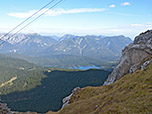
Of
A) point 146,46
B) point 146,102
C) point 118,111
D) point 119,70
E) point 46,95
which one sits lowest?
point 46,95

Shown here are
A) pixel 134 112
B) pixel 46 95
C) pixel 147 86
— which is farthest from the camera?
pixel 46 95

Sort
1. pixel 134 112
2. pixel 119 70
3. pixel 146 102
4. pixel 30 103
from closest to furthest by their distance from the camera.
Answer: pixel 134 112 → pixel 146 102 → pixel 119 70 → pixel 30 103

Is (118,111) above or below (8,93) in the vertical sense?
above

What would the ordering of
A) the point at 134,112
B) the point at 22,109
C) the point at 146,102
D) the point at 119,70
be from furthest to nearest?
the point at 22,109 → the point at 119,70 → the point at 146,102 → the point at 134,112

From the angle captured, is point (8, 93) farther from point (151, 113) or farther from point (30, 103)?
point (151, 113)

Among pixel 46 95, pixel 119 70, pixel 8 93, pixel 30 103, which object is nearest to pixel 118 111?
pixel 119 70

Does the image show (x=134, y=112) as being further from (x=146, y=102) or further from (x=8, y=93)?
(x=8, y=93)

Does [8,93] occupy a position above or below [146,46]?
below

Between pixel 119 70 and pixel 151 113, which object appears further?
pixel 119 70

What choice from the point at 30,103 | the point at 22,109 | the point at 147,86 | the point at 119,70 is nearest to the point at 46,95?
the point at 30,103
